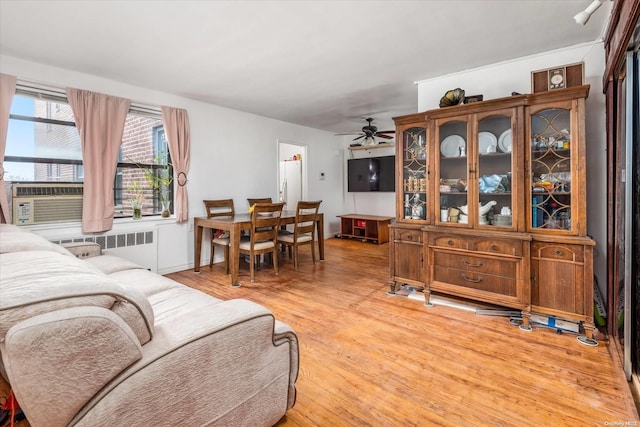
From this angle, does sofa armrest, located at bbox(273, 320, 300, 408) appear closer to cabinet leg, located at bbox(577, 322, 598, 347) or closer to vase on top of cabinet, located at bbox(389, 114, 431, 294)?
vase on top of cabinet, located at bbox(389, 114, 431, 294)

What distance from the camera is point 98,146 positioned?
3496 mm

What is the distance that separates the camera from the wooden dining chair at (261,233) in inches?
149

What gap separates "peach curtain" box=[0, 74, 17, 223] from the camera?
2.93 m

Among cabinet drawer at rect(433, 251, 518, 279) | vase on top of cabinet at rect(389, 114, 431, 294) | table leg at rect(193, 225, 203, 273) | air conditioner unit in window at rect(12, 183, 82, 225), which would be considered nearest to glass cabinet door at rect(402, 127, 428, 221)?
vase on top of cabinet at rect(389, 114, 431, 294)

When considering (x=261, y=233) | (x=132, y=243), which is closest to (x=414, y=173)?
(x=261, y=233)

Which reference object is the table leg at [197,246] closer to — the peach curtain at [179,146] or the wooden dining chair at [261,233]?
the peach curtain at [179,146]

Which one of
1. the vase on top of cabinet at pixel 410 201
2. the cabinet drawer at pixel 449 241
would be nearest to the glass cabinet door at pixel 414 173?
the vase on top of cabinet at pixel 410 201

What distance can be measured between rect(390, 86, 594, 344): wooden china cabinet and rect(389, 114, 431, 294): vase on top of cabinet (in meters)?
0.01

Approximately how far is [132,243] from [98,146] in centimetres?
120

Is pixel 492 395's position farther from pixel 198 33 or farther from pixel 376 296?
pixel 198 33

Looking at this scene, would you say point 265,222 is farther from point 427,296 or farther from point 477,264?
point 477,264

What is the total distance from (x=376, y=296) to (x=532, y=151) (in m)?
1.96

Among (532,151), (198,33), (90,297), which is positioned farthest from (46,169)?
(532,151)

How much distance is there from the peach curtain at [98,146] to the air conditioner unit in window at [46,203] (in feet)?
0.37
